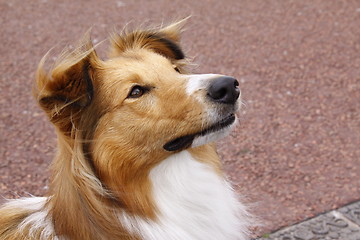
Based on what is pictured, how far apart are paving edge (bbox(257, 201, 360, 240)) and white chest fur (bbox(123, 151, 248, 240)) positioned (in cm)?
114

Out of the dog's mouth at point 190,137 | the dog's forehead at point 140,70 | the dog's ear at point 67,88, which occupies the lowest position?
the dog's mouth at point 190,137

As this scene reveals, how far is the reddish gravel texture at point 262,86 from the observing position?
4.45m

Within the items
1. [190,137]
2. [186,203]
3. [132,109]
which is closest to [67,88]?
[132,109]

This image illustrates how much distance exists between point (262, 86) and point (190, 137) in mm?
3713

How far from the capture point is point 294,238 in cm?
381

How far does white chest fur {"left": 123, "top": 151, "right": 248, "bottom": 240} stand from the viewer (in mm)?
2635

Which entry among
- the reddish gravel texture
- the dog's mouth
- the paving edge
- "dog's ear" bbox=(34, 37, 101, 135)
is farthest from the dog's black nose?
the paving edge

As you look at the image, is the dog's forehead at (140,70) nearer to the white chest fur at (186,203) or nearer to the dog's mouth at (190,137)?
the dog's mouth at (190,137)

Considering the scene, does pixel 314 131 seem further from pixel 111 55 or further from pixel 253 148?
pixel 111 55

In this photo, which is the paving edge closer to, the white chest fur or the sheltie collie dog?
the white chest fur

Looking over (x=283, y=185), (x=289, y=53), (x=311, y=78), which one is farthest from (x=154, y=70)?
(x=289, y=53)

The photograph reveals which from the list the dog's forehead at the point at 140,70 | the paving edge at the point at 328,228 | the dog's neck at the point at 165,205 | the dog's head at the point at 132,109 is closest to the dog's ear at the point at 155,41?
the dog's forehead at the point at 140,70

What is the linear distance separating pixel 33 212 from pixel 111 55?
3.34 ft

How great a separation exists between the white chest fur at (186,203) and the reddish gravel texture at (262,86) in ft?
3.96
